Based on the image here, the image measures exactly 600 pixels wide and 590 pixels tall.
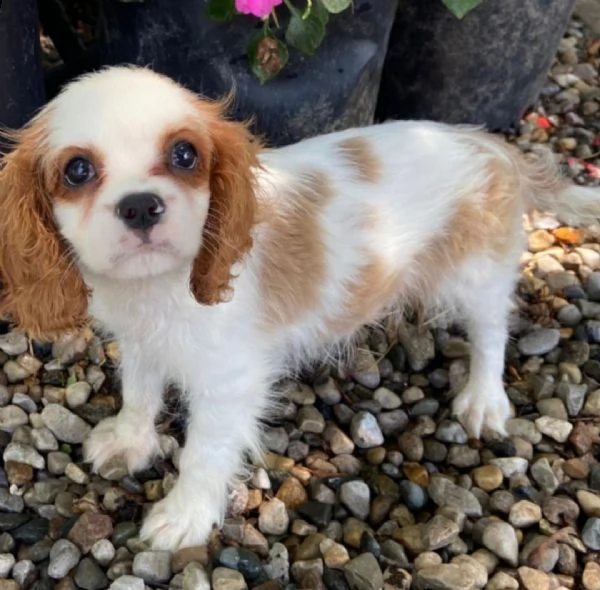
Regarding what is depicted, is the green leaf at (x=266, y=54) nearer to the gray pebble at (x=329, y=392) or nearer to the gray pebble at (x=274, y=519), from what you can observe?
the gray pebble at (x=329, y=392)

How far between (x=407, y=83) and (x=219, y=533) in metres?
2.06

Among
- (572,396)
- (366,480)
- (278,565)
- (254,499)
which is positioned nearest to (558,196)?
(572,396)

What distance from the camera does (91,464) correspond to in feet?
9.16

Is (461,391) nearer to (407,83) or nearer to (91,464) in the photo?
(91,464)

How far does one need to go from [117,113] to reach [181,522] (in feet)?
3.76

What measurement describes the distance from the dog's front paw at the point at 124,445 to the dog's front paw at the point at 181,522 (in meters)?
A: 0.21

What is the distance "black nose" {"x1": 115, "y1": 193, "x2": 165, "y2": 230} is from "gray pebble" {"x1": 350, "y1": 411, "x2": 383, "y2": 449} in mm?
1203

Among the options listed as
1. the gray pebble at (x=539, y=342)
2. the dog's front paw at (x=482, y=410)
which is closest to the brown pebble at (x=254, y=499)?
the dog's front paw at (x=482, y=410)

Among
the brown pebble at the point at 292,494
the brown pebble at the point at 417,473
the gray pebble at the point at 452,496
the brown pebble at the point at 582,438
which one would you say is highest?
the brown pebble at the point at 582,438

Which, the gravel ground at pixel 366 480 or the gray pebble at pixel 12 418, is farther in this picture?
the gray pebble at pixel 12 418

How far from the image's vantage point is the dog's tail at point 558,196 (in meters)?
3.02

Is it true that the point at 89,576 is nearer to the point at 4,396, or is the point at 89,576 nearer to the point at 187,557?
the point at 187,557

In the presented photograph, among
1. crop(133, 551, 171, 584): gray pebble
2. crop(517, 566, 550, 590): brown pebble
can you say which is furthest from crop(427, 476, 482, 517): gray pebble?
crop(133, 551, 171, 584): gray pebble

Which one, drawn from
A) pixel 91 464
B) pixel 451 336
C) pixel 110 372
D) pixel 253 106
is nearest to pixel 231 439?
pixel 91 464
